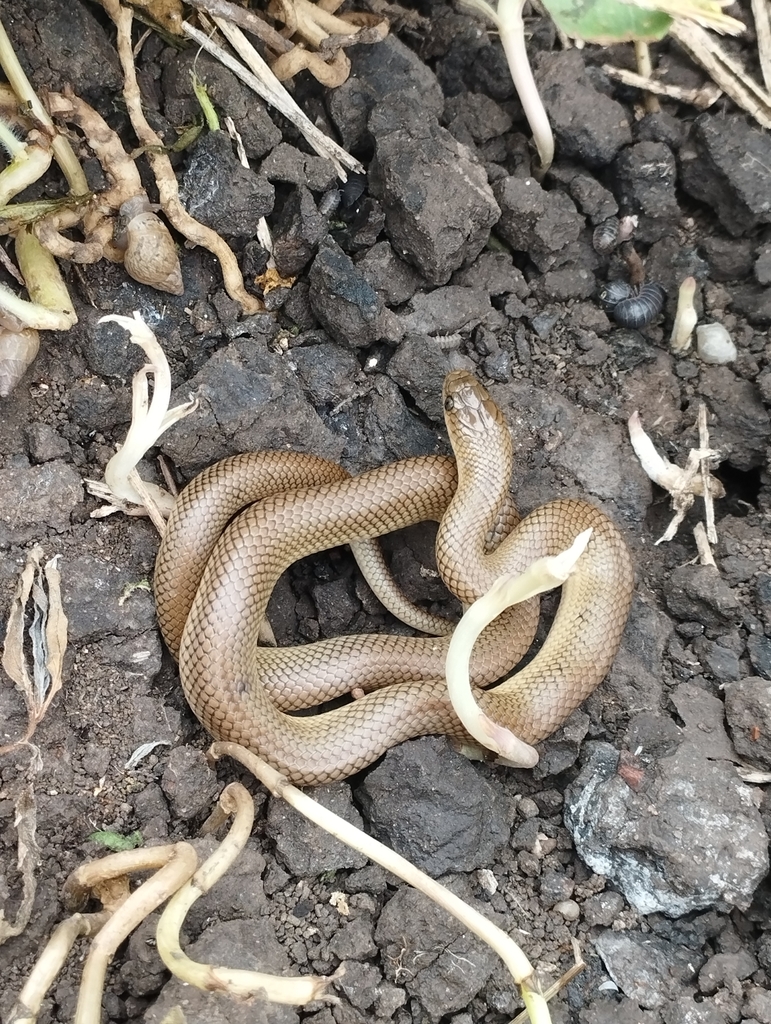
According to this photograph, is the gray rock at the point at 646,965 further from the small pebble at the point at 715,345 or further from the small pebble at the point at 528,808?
the small pebble at the point at 715,345

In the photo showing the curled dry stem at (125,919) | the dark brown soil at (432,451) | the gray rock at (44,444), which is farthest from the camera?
the gray rock at (44,444)

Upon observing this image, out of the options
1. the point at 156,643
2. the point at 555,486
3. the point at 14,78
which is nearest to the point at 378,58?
the point at 14,78

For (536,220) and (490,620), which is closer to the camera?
(490,620)

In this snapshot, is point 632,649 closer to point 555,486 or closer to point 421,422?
point 555,486

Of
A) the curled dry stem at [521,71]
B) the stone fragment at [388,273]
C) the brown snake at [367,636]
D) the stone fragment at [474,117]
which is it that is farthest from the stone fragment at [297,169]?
the brown snake at [367,636]

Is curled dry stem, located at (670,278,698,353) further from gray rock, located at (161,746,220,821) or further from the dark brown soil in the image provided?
gray rock, located at (161,746,220,821)

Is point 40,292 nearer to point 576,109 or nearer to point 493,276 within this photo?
point 493,276

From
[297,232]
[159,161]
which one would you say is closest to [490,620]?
[297,232]
